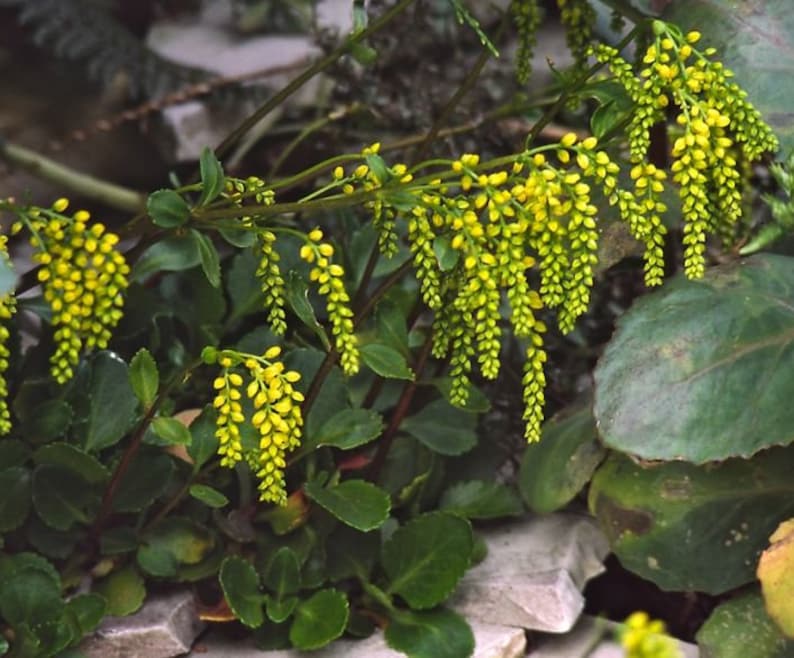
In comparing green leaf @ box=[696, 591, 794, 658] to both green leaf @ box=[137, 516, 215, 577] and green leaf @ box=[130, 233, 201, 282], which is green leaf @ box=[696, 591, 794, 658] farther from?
green leaf @ box=[130, 233, 201, 282]

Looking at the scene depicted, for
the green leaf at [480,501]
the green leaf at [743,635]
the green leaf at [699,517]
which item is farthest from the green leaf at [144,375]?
the green leaf at [743,635]

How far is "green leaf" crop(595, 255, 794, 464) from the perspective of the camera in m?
1.39

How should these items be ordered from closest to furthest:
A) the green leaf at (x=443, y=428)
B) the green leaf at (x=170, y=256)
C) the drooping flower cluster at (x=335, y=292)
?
the drooping flower cluster at (x=335, y=292) → the green leaf at (x=170, y=256) → the green leaf at (x=443, y=428)

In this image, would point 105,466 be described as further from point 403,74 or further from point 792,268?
point 403,74

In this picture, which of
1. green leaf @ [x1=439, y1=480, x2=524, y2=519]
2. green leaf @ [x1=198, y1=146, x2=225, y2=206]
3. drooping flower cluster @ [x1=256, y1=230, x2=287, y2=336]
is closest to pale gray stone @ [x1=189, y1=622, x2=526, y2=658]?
green leaf @ [x1=439, y1=480, x2=524, y2=519]

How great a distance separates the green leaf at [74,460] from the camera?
4.80 feet

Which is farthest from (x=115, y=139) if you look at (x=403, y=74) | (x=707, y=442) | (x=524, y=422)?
(x=707, y=442)

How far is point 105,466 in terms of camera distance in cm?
152

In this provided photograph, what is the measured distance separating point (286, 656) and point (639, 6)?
0.88 meters

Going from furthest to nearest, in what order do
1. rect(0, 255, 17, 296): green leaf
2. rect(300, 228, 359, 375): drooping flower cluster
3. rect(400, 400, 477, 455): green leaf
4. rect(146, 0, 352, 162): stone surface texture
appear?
rect(146, 0, 352, 162): stone surface texture, rect(400, 400, 477, 455): green leaf, rect(300, 228, 359, 375): drooping flower cluster, rect(0, 255, 17, 296): green leaf

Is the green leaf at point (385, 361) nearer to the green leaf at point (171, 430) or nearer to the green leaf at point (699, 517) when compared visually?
the green leaf at point (171, 430)

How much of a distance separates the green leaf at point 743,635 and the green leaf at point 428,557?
284 mm

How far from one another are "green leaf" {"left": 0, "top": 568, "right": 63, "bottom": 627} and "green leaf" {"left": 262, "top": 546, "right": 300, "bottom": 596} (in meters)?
0.24

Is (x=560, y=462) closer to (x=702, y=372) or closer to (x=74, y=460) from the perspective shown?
(x=702, y=372)
